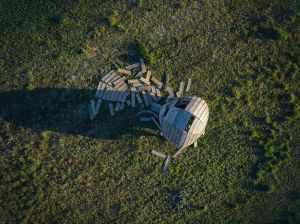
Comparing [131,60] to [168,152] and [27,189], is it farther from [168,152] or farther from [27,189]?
[27,189]

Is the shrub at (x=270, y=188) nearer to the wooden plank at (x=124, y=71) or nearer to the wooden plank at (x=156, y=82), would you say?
the wooden plank at (x=156, y=82)

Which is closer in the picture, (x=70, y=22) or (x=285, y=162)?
(x=70, y=22)

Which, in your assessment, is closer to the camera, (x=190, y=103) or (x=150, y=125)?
(x=190, y=103)

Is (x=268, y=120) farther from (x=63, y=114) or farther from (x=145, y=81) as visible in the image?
(x=63, y=114)

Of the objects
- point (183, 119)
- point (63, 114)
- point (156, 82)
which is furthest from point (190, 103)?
point (63, 114)

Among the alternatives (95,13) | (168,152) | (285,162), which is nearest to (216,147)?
(168,152)
